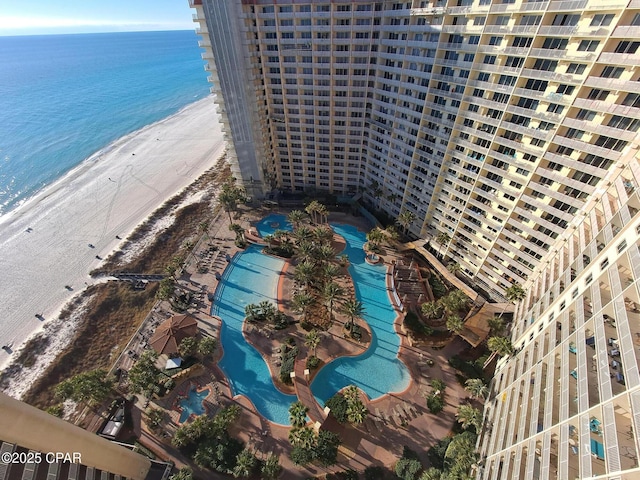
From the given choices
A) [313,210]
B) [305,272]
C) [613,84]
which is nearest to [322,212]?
[313,210]

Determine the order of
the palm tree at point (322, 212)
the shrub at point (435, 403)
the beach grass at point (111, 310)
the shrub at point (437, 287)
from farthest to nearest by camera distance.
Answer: the palm tree at point (322, 212)
the shrub at point (437, 287)
the beach grass at point (111, 310)
the shrub at point (435, 403)

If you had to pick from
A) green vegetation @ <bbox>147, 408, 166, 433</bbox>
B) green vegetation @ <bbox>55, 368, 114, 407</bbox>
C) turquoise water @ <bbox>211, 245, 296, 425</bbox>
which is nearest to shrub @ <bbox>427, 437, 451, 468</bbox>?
turquoise water @ <bbox>211, 245, 296, 425</bbox>

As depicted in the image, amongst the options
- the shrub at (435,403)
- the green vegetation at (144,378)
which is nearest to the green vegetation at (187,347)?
the green vegetation at (144,378)

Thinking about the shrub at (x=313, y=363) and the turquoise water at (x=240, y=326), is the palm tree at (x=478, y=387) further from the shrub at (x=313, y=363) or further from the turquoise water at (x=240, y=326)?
the turquoise water at (x=240, y=326)

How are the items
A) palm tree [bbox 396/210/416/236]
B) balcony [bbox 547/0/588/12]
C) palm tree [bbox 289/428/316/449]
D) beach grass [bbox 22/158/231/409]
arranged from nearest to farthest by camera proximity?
balcony [bbox 547/0/588/12] < palm tree [bbox 289/428/316/449] < beach grass [bbox 22/158/231/409] < palm tree [bbox 396/210/416/236]

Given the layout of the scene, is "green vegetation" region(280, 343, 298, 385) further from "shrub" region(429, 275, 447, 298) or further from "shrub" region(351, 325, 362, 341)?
"shrub" region(429, 275, 447, 298)

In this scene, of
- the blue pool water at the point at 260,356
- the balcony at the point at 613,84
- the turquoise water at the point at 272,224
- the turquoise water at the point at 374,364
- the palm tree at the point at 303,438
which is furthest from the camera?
the turquoise water at the point at 272,224

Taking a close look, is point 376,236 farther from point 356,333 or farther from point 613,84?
point 613,84
